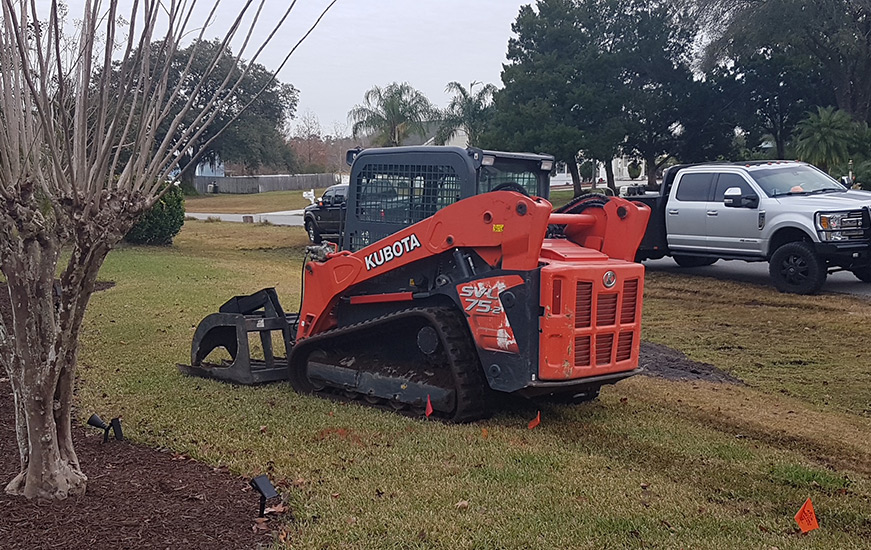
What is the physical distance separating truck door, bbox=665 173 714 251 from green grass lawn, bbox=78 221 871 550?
4.84 m

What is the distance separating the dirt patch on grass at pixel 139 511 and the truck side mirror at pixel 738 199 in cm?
1064

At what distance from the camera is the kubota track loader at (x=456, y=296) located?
5.95 metres

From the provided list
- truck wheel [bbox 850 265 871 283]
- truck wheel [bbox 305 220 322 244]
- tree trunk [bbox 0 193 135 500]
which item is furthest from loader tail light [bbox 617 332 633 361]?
truck wheel [bbox 305 220 322 244]

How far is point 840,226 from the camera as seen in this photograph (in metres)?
12.5

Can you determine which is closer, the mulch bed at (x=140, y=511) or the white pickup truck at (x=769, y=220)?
the mulch bed at (x=140, y=511)

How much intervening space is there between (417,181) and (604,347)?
6.66ft

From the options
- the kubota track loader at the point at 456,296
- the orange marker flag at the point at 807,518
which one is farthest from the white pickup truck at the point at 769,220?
the orange marker flag at the point at 807,518

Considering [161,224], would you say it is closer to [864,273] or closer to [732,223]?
[732,223]

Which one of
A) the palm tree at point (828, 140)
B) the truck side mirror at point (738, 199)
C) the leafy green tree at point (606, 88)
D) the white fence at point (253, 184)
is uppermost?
the leafy green tree at point (606, 88)

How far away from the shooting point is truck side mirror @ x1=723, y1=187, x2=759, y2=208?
1366 centimetres

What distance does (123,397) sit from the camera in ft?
23.3

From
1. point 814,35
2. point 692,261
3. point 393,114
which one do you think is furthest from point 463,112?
point 692,261

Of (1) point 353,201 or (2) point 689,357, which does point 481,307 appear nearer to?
(1) point 353,201

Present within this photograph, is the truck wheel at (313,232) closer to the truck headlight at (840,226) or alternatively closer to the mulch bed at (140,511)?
the truck headlight at (840,226)
